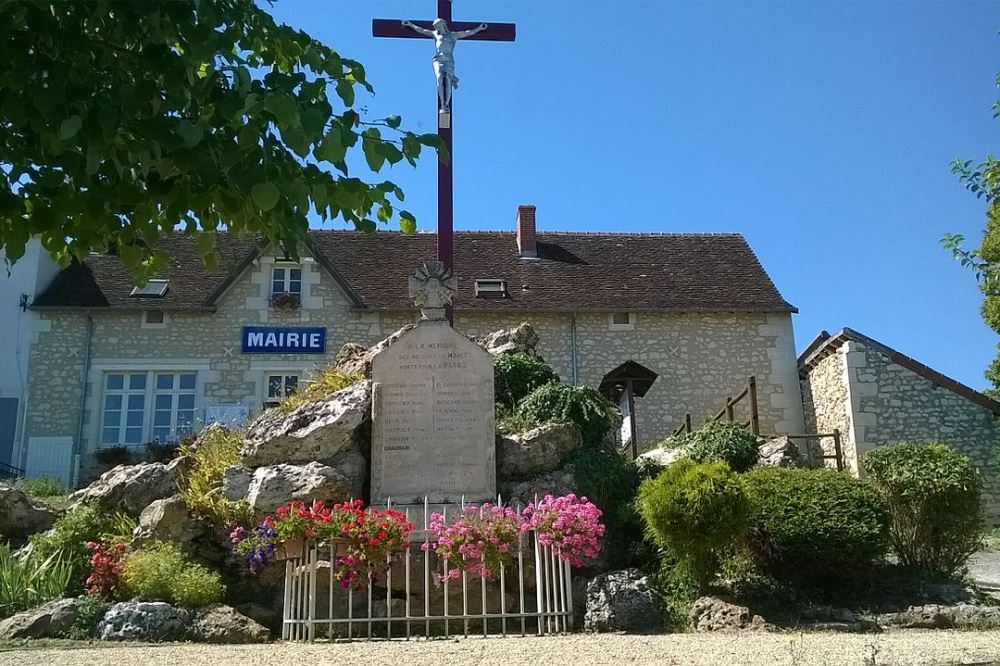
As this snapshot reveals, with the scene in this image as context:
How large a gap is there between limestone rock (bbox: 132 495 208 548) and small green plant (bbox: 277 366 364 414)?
1518 mm

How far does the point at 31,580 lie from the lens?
22.9 ft

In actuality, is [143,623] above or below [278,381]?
below

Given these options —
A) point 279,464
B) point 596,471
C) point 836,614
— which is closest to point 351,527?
point 279,464

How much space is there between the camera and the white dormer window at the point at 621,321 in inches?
707

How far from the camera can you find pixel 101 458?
52.7ft

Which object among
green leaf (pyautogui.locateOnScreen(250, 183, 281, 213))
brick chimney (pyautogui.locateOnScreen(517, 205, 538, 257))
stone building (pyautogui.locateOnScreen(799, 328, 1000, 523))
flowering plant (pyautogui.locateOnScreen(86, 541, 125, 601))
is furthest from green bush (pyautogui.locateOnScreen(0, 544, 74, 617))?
brick chimney (pyautogui.locateOnScreen(517, 205, 538, 257))

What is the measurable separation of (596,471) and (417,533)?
1841 mm

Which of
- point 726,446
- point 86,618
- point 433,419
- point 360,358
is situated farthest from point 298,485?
point 726,446

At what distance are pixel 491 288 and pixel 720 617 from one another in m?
12.5

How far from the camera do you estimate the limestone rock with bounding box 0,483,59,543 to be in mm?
8547

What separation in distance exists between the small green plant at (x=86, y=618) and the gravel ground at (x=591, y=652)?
565 mm

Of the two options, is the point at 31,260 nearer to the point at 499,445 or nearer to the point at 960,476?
the point at 499,445

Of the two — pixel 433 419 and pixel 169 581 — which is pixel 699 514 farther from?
pixel 169 581

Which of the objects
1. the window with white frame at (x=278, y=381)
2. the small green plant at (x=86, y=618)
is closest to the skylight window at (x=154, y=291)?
the window with white frame at (x=278, y=381)
